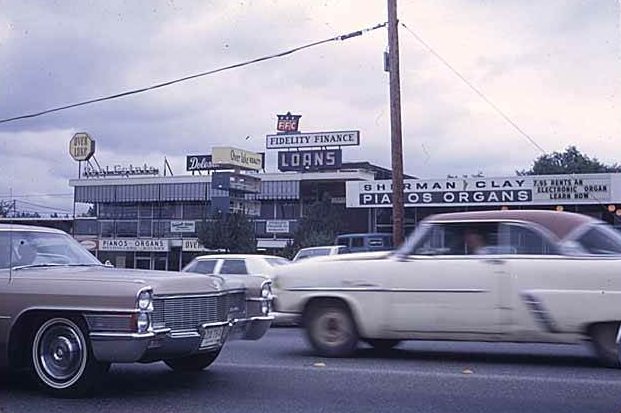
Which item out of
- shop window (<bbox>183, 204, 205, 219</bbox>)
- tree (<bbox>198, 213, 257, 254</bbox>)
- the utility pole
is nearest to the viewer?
Result: the utility pole

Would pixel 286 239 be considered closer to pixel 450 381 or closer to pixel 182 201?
pixel 182 201

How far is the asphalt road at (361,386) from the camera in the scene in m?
7.52

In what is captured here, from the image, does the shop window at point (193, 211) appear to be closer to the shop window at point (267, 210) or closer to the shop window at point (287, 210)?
the shop window at point (267, 210)

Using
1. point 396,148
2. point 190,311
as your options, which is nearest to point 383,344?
point 190,311

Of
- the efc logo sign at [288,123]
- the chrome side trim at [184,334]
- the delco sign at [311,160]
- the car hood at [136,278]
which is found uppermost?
the efc logo sign at [288,123]

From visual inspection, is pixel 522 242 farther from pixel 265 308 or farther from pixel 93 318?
pixel 93 318

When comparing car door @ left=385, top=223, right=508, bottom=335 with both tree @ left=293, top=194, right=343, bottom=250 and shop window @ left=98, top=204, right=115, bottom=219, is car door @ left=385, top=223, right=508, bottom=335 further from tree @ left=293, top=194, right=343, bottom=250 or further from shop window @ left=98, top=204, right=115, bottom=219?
shop window @ left=98, top=204, right=115, bottom=219

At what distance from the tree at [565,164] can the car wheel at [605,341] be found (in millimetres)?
44723

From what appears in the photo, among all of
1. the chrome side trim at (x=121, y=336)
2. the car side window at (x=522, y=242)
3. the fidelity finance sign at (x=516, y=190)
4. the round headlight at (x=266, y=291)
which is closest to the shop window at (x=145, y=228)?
the fidelity finance sign at (x=516, y=190)

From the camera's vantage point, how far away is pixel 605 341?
9680 mm

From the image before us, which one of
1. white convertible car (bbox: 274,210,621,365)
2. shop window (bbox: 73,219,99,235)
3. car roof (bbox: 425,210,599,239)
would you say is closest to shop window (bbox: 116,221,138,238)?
shop window (bbox: 73,219,99,235)

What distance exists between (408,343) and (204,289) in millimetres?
5095

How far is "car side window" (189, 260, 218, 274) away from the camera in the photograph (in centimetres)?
1781

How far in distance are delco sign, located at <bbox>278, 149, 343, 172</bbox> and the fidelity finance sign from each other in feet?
33.2
